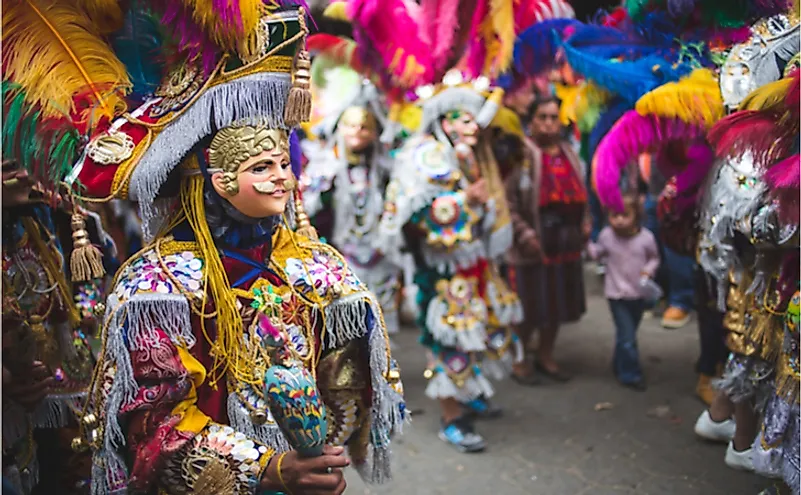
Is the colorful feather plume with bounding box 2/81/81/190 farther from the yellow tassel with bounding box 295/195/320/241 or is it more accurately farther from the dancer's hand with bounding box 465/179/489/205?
the dancer's hand with bounding box 465/179/489/205

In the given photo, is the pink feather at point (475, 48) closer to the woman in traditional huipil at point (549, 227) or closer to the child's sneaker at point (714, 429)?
the woman in traditional huipil at point (549, 227)

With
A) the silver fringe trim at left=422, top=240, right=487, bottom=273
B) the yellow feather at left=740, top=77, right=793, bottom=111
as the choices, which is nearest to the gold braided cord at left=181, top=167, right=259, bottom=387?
the yellow feather at left=740, top=77, right=793, bottom=111

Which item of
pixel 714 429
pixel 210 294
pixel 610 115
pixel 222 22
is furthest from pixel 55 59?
pixel 714 429

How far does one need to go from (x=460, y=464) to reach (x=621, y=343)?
1.76 m

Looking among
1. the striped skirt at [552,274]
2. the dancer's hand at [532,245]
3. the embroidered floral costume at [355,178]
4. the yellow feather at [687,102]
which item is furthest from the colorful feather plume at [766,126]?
the embroidered floral costume at [355,178]

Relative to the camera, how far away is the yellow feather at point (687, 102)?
126 inches

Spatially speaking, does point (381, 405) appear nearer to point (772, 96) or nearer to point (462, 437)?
point (772, 96)

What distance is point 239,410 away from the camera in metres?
1.97

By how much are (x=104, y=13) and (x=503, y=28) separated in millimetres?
2376

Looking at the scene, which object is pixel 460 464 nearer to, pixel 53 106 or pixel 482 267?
pixel 482 267

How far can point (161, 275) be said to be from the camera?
1.94m

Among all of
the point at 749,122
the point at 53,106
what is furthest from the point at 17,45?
the point at 749,122

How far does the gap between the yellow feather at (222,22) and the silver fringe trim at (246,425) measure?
950 millimetres

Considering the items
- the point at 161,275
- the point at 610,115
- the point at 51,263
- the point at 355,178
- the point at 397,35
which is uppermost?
the point at 397,35
